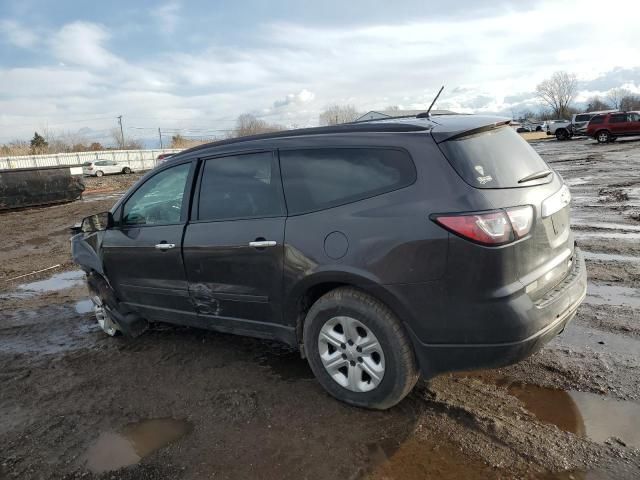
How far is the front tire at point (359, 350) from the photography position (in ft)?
9.59

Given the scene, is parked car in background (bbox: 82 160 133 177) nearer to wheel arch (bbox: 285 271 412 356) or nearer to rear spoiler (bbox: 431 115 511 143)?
wheel arch (bbox: 285 271 412 356)

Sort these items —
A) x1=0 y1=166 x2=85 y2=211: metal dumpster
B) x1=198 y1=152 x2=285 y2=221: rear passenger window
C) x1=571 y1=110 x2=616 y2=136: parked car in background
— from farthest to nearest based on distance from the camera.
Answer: x1=571 y1=110 x2=616 y2=136: parked car in background
x1=0 y1=166 x2=85 y2=211: metal dumpster
x1=198 y1=152 x2=285 y2=221: rear passenger window

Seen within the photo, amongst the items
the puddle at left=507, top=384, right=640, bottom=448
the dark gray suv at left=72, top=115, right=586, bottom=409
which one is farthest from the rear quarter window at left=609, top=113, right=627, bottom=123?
the puddle at left=507, top=384, right=640, bottom=448

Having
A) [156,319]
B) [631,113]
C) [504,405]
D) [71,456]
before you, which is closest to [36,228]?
[156,319]

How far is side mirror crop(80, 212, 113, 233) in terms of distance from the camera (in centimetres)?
457

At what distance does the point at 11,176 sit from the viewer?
661 inches

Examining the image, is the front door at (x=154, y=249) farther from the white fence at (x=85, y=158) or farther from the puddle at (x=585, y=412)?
the white fence at (x=85, y=158)

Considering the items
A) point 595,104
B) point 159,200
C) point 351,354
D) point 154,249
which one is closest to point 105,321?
point 154,249

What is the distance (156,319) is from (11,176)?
15.6 metres

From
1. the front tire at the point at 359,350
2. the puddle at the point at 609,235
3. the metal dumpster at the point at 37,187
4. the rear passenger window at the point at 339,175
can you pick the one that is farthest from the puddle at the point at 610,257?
the metal dumpster at the point at 37,187

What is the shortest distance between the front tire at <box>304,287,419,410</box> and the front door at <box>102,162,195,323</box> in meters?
1.30

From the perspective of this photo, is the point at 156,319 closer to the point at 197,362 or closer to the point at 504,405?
the point at 197,362

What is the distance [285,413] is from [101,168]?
138 ft

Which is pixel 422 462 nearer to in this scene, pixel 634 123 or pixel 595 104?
pixel 634 123
